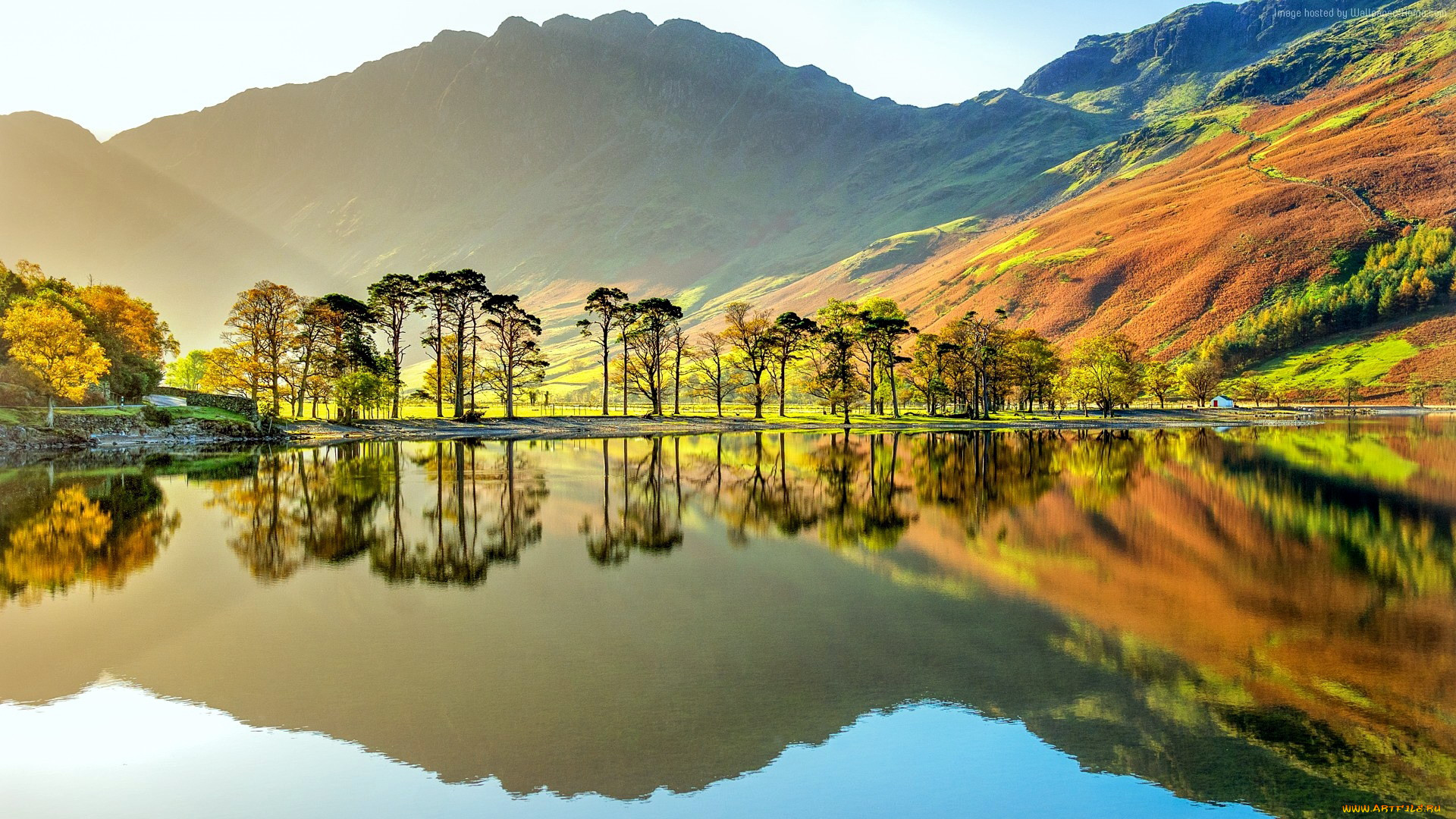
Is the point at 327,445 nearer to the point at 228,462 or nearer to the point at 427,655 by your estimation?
the point at 228,462

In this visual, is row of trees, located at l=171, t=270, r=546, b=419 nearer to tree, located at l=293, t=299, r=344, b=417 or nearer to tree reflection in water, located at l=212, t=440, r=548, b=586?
tree, located at l=293, t=299, r=344, b=417

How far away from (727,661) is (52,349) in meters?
77.5

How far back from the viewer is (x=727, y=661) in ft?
44.3

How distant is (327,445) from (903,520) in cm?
5938

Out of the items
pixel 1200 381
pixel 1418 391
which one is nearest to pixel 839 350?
pixel 1200 381

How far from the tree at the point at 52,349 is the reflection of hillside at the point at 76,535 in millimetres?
34305

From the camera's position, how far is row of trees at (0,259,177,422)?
6550 centimetres

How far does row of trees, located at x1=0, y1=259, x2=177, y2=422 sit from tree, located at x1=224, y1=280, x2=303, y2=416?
1052 centimetres

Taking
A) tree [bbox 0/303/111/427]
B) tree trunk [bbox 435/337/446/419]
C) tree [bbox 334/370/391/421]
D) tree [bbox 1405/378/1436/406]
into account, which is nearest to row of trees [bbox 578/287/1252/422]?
tree trunk [bbox 435/337/446/419]

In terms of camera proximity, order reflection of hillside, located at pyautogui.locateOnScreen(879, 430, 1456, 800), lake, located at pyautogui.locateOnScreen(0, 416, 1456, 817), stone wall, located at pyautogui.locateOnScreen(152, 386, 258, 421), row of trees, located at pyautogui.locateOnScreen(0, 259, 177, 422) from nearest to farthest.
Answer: lake, located at pyautogui.locateOnScreen(0, 416, 1456, 817)
reflection of hillside, located at pyautogui.locateOnScreen(879, 430, 1456, 800)
row of trees, located at pyautogui.locateOnScreen(0, 259, 177, 422)
stone wall, located at pyautogui.locateOnScreen(152, 386, 258, 421)

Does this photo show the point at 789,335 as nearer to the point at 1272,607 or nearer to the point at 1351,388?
the point at 1272,607

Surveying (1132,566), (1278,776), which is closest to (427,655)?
(1278,776)

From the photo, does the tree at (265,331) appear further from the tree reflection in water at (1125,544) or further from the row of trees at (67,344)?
the tree reflection in water at (1125,544)

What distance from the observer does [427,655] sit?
1363 cm
